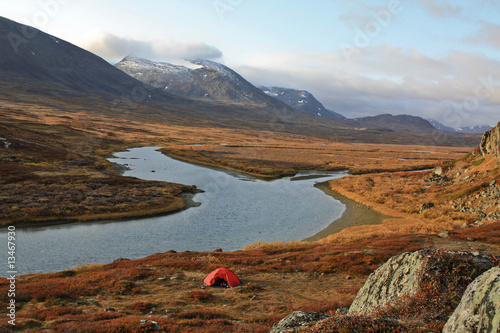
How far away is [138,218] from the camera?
4906 centimetres

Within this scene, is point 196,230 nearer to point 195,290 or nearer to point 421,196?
point 195,290

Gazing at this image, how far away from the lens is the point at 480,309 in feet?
24.4

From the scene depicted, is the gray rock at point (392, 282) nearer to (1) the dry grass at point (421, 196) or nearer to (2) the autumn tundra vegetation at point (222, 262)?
(2) the autumn tundra vegetation at point (222, 262)

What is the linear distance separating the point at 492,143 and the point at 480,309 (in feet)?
212

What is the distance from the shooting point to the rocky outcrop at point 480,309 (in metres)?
7.03

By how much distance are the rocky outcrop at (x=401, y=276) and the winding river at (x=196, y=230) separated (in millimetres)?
26575

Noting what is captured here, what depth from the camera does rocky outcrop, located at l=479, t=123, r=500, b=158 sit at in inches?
2169

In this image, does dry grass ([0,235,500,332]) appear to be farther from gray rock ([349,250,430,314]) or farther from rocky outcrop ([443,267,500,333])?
rocky outcrop ([443,267,500,333])

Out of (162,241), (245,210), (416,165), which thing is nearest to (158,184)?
(245,210)

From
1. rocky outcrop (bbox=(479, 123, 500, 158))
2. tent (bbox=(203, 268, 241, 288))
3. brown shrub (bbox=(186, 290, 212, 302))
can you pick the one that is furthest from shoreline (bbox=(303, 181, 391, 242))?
rocky outcrop (bbox=(479, 123, 500, 158))

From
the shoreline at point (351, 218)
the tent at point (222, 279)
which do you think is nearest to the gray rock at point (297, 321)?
the tent at point (222, 279)

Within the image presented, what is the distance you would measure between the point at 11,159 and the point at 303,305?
271 ft

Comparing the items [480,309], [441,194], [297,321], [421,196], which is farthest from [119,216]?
[441,194]

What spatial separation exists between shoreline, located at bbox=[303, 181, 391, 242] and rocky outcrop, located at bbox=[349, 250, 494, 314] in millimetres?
28576
